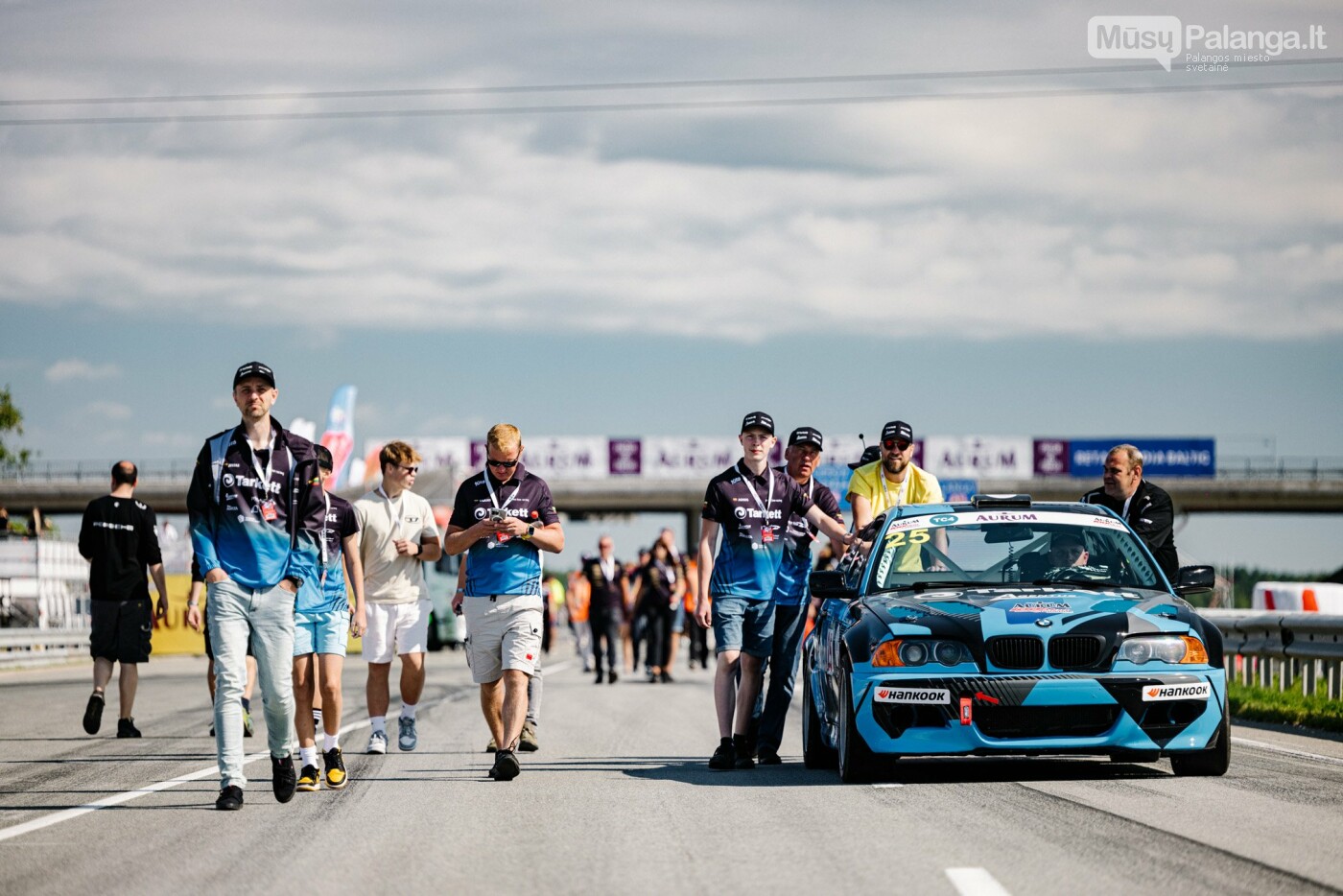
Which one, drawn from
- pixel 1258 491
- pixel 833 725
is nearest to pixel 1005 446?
pixel 1258 491

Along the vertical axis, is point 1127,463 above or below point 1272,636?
above

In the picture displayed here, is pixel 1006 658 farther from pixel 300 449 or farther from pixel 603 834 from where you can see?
pixel 300 449

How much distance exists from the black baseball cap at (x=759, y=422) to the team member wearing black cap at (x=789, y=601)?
191 millimetres

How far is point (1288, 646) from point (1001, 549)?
5.70m

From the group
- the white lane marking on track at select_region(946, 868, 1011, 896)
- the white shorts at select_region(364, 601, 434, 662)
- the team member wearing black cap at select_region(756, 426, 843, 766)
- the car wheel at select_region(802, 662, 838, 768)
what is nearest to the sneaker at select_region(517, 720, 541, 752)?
the white shorts at select_region(364, 601, 434, 662)

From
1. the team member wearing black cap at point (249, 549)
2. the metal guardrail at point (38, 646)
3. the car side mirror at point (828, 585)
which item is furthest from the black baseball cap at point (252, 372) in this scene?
the metal guardrail at point (38, 646)

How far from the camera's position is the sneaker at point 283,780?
8.86 metres

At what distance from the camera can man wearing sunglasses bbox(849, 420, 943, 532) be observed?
38.8 feet

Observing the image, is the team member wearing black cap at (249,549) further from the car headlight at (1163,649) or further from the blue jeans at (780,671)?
the car headlight at (1163,649)

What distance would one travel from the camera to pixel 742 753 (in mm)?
10672

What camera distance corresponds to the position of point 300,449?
891 centimetres

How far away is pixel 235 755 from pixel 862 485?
195 inches

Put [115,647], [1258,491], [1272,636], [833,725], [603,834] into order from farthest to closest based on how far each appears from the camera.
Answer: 1. [1258,491]
2. [1272,636]
3. [115,647]
4. [833,725]
5. [603,834]

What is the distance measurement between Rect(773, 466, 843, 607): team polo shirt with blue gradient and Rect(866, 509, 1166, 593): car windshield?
3.37 feet
